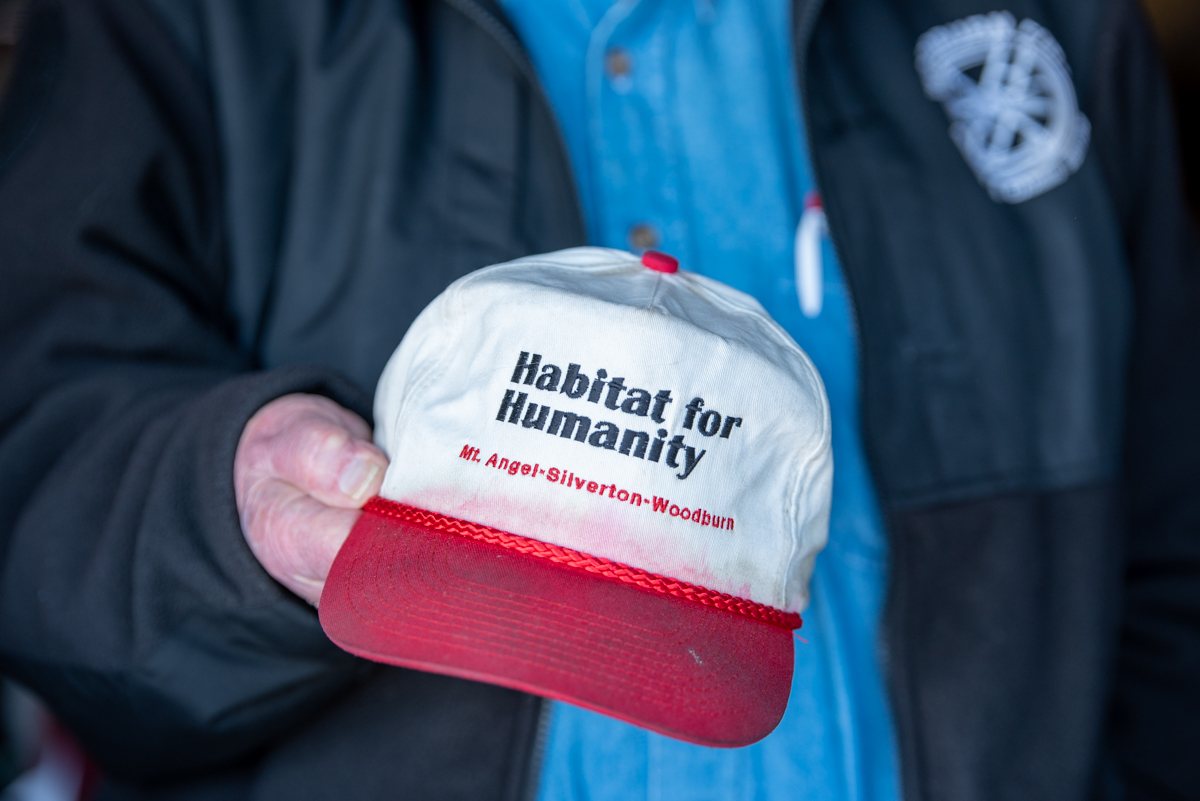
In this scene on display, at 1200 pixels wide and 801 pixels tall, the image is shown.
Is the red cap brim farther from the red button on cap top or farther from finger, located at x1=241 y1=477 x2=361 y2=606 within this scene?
the red button on cap top

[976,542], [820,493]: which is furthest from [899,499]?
[820,493]

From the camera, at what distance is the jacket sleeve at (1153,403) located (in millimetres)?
964

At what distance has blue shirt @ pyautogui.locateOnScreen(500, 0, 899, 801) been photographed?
82 cm

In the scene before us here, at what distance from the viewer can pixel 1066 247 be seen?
93 centimetres

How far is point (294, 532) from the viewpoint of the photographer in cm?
58

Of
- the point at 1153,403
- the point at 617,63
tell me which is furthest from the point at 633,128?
the point at 1153,403

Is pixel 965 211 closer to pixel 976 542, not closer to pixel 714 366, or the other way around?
pixel 976 542

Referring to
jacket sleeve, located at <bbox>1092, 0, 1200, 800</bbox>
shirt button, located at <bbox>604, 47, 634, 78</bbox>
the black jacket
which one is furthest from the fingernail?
jacket sleeve, located at <bbox>1092, 0, 1200, 800</bbox>

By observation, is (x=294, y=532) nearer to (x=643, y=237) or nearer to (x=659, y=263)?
(x=659, y=263)

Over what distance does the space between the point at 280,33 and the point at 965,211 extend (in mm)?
854

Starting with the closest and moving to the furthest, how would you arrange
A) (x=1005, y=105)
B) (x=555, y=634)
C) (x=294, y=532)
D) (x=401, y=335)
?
(x=555, y=634) < (x=294, y=532) < (x=401, y=335) < (x=1005, y=105)

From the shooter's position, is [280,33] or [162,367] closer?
[162,367]

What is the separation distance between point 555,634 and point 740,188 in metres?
0.68

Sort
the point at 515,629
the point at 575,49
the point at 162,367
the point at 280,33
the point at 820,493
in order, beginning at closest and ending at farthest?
the point at 515,629 < the point at 820,493 < the point at 162,367 < the point at 280,33 < the point at 575,49
